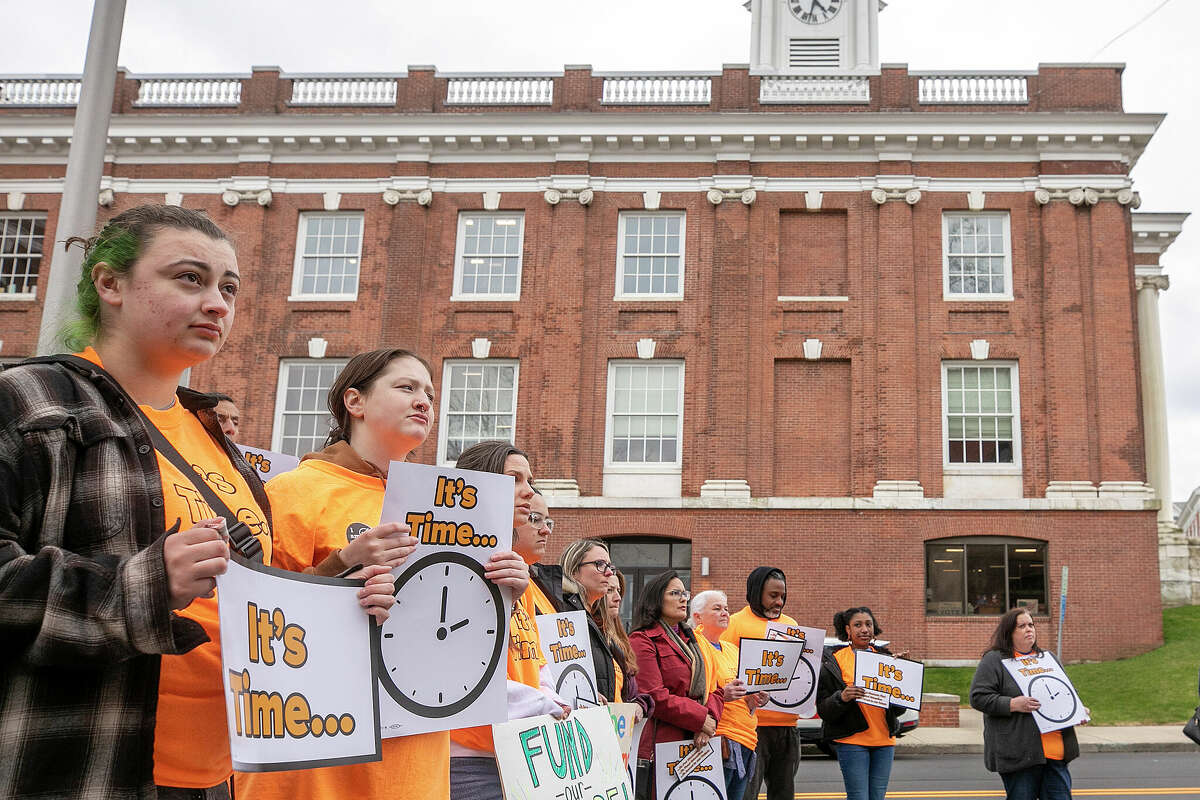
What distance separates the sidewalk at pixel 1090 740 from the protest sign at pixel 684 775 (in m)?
10.4

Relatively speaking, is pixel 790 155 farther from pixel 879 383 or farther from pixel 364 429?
pixel 364 429

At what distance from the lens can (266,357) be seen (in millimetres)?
26922

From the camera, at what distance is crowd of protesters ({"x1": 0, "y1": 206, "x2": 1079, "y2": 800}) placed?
2.01m

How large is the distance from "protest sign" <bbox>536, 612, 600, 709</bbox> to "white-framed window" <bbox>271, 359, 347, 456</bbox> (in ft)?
72.0

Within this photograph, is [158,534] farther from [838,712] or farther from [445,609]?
[838,712]

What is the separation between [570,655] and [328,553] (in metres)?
2.39

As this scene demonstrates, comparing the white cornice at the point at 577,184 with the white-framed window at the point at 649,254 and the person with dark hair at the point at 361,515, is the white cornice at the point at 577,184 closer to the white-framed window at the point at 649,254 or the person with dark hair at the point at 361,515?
the white-framed window at the point at 649,254

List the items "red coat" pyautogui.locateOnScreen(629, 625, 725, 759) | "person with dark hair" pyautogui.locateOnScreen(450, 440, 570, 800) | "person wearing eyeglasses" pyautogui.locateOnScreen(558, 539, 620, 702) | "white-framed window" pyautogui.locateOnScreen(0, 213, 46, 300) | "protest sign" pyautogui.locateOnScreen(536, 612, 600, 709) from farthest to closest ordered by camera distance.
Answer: "white-framed window" pyautogui.locateOnScreen(0, 213, 46, 300)
"red coat" pyautogui.locateOnScreen(629, 625, 725, 759)
"person wearing eyeglasses" pyautogui.locateOnScreen(558, 539, 620, 702)
"protest sign" pyautogui.locateOnScreen(536, 612, 600, 709)
"person with dark hair" pyautogui.locateOnScreen(450, 440, 570, 800)

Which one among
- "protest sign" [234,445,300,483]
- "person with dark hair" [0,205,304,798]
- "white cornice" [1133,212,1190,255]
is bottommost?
"person with dark hair" [0,205,304,798]

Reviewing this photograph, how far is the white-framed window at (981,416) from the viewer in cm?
2533

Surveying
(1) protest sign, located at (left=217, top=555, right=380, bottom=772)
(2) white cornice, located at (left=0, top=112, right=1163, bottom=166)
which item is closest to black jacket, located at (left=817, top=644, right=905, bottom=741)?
(1) protest sign, located at (left=217, top=555, right=380, bottom=772)

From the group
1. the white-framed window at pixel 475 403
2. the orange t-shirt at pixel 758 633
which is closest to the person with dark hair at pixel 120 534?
the orange t-shirt at pixel 758 633

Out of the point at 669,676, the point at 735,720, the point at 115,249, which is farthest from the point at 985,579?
the point at 115,249

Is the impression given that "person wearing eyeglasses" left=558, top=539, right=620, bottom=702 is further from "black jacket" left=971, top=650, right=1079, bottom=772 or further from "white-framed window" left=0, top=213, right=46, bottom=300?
"white-framed window" left=0, top=213, right=46, bottom=300
